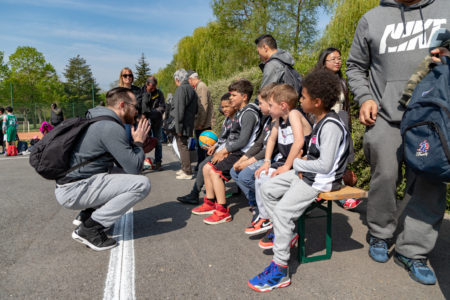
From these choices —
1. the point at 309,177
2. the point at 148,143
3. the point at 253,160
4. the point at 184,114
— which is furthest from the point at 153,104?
the point at 309,177

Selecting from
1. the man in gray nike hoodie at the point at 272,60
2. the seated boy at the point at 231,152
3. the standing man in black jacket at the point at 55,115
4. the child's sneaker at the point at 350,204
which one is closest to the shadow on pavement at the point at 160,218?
the seated boy at the point at 231,152

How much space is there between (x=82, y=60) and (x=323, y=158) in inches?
3279

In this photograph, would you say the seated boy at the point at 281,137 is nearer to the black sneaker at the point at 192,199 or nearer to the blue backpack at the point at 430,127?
the blue backpack at the point at 430,127

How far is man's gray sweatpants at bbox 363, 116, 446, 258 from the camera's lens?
8.96 ft

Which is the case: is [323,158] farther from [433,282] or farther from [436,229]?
[433,282]

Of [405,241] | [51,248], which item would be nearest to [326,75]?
[405,241]

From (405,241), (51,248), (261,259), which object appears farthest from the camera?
(51,248)

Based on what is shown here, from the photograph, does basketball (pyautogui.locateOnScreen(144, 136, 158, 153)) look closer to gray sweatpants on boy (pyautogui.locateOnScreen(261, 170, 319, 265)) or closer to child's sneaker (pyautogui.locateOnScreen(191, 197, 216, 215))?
child's sneaker (pyautogui.locateOnScreen(191, 197, 216, 215))

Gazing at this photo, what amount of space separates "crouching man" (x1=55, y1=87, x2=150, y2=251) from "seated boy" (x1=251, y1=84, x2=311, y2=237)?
1.30 metres

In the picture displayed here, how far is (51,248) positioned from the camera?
11.4 feet

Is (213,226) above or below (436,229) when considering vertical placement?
below

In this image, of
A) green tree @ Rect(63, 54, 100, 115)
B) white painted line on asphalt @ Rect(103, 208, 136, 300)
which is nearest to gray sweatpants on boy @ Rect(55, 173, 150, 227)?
white painted line on asphalt @ Rect(103, 208, 136, 300)

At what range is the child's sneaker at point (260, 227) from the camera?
368cm

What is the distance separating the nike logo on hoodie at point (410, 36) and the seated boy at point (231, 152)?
1808 millimetres
